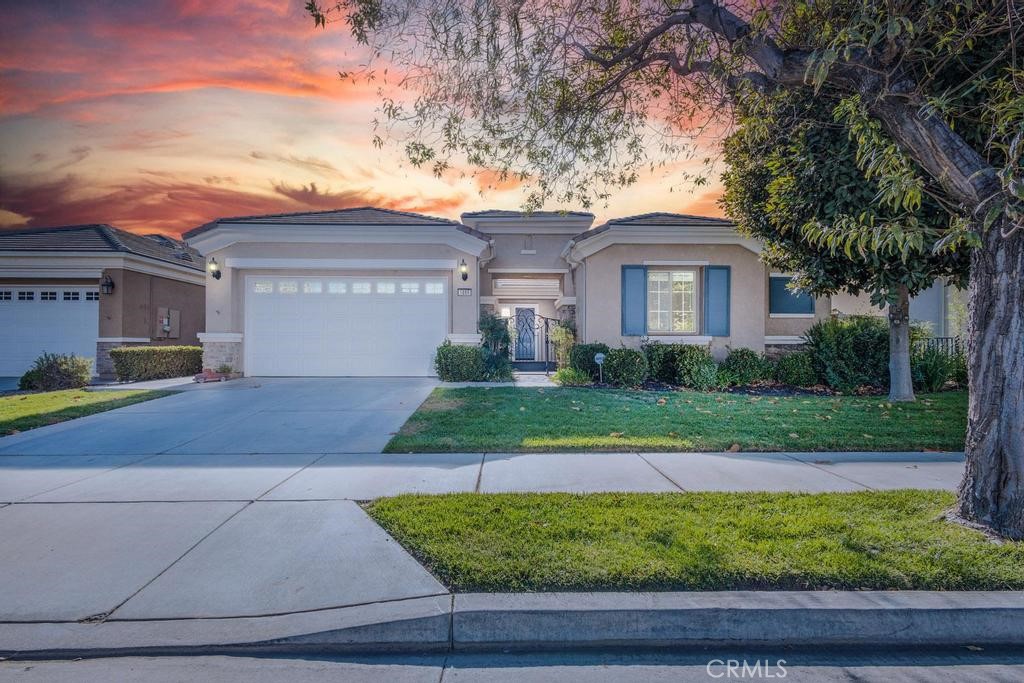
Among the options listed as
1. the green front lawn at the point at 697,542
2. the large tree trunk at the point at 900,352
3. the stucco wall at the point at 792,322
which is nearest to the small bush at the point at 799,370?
the stucco wall at the point at 792,322

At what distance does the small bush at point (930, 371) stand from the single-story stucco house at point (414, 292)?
2517 mm

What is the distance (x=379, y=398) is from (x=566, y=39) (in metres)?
7.13

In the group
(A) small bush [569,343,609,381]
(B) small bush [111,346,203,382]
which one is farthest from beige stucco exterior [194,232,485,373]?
(A) small bush [569,343,609,381]

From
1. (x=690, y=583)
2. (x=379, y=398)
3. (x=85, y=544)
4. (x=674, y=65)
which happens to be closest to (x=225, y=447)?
(x=85, y=544)

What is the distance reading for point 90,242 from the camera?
15.5 meters

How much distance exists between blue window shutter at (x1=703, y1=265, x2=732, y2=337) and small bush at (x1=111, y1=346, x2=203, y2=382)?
49.2ft

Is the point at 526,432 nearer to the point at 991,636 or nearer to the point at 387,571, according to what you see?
the point at 387,571

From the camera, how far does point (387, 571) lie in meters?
3.18

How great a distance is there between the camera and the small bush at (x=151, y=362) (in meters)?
13.4

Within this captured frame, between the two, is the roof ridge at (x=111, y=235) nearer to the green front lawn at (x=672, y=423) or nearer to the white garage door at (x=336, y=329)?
the white garage door at (x=336, y=329)

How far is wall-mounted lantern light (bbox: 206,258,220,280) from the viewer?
42.7 ft

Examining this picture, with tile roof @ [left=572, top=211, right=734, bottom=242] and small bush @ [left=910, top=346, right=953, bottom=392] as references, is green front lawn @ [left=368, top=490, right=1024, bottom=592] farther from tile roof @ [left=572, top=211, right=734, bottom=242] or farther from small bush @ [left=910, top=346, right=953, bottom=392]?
tile roof @ [left=572, top=211, right=734, bottom=242]

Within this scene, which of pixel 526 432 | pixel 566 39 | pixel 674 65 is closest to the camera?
pixel 674 65

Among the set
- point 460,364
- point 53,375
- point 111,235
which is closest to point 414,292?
point 460,364
